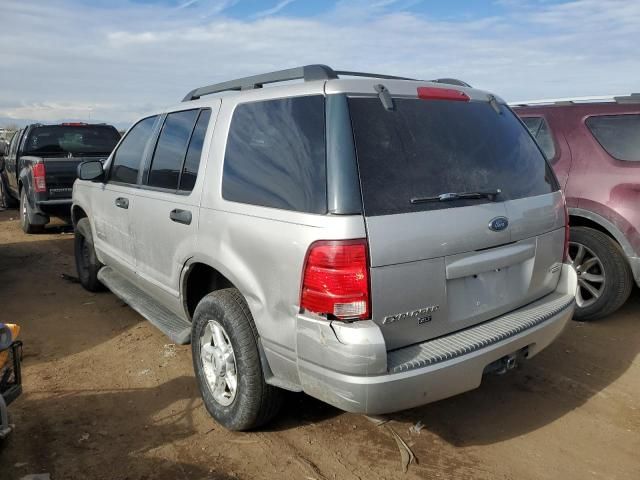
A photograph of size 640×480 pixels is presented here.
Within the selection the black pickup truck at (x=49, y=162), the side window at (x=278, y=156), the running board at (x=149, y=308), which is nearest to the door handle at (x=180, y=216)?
the side window at (x=278, y=156)

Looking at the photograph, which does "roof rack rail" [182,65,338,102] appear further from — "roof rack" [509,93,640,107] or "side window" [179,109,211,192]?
"roof rack" [509,93,640,107]

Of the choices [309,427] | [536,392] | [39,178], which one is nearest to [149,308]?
[309,427]

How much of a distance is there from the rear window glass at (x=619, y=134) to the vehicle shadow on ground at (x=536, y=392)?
61.8 inches

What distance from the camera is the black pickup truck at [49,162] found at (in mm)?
8586

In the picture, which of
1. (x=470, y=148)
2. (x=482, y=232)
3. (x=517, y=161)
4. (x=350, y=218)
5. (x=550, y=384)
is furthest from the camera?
(x=550, y=384)

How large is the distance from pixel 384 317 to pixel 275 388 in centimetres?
88

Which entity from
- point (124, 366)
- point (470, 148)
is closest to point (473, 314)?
point (470, 148)

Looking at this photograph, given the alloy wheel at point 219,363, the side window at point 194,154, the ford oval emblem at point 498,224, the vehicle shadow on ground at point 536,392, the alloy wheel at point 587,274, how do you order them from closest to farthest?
1. the ford oval emblem at point 498,224
2. the alloy wheel at point 219,363
3. the vehicle shadow on ground at point 536,392
4. the side window at point 194,154
5. the alloy wheel at point 587,274

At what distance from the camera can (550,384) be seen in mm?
3854

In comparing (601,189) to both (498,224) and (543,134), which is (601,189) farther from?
(498,224)

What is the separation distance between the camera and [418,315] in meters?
2.57

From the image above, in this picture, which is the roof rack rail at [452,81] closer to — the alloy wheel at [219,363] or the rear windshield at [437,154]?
the rear windshield at [437,154]

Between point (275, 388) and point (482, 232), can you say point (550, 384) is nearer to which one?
point (482, 232)

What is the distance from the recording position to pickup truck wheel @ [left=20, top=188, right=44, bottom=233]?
892cm
